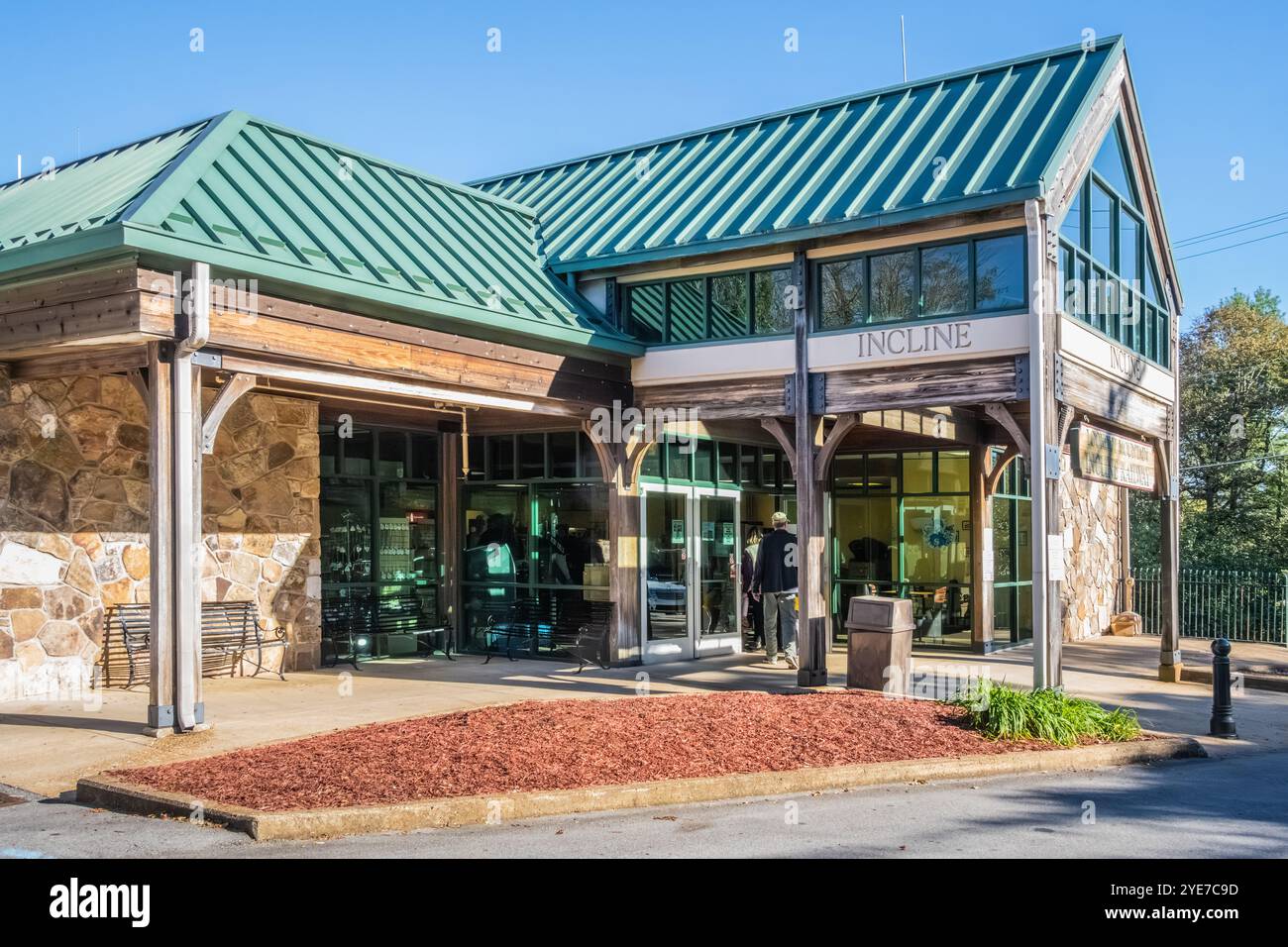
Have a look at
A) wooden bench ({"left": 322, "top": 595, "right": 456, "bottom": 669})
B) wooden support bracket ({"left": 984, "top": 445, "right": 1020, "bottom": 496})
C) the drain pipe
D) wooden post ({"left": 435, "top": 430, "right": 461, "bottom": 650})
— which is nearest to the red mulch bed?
the drain pipe

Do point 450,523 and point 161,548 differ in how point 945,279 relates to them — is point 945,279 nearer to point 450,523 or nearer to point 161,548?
point 450,523

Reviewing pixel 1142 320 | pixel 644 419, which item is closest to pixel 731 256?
pixel 644 419

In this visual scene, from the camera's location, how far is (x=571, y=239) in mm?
16547

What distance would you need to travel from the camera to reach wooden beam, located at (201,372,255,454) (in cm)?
1055

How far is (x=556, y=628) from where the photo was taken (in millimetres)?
16734

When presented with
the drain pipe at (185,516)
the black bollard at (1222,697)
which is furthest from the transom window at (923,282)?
the drain pipe at (185,516)

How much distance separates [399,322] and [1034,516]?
7.16m

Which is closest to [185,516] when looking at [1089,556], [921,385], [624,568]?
[624,568]

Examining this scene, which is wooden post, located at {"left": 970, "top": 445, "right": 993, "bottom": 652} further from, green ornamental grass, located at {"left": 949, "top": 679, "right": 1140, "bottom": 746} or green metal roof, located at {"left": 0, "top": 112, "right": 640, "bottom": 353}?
green ornamental grass, located at {"left": 949, "top": 679, "right": 1140, "bottom": 746}

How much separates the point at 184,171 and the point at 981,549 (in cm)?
1267

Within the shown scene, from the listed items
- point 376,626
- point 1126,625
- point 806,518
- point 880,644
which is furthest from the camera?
point 1126,625

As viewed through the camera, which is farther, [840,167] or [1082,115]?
[840,167]

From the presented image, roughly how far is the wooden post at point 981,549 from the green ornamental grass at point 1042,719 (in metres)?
7.39

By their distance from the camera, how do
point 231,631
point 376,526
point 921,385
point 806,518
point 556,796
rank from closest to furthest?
point 556,796, point 921,385, point 806,518, point 231,631, point 376,526
